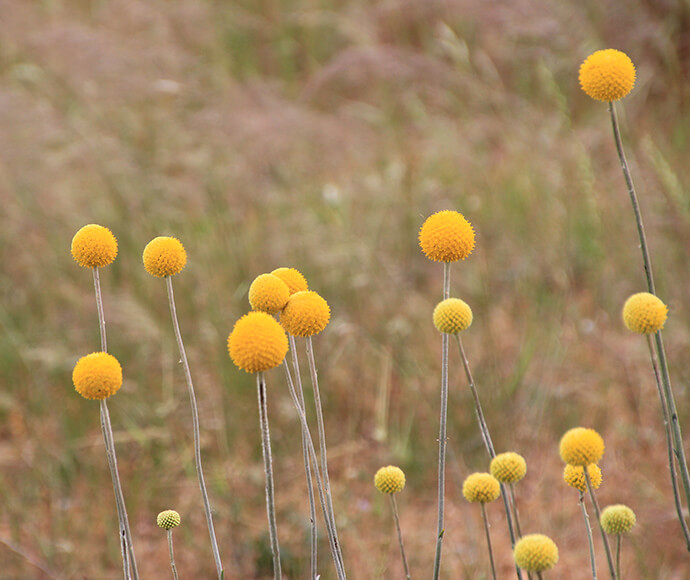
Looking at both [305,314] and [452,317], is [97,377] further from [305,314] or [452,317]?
[452,317]

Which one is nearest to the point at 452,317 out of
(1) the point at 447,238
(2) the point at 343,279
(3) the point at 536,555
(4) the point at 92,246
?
(1) the point at 447,238

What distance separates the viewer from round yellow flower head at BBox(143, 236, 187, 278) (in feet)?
3.86

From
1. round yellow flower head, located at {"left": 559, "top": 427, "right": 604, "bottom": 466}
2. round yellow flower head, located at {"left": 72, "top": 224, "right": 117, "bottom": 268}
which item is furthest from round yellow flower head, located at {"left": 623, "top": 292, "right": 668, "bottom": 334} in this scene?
round yellow flower head, located at {"left": 72, "top": 224, "right": 117, "bottom": 268}

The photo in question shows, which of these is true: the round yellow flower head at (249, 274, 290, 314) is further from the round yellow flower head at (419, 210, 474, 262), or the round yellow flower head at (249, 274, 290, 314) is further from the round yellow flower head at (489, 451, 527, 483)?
the round yellow flower head at (489, 451, 527, 483)

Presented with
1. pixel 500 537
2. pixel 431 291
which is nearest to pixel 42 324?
pixel 431 291

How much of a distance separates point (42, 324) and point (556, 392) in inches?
75.9

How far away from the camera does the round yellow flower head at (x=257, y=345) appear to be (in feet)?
3.23

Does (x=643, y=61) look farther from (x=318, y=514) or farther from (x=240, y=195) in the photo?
(x=318, y=514)

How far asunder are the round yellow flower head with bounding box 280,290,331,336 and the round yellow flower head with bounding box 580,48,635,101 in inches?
21.3

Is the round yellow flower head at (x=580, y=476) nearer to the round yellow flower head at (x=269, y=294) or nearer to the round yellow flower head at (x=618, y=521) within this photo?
the round yellow flower head at (x=618, y=521)

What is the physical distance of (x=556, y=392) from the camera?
256 cm

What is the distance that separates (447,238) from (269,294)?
28cm

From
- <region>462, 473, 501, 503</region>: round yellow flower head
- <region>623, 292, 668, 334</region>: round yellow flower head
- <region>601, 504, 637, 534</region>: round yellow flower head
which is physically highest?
<region>623, 292, 668, 334</region>: round yellow flower head

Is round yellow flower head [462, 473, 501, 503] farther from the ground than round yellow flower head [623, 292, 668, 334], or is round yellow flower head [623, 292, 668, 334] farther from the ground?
round yellow flower head [623, 292, 668, 334]
